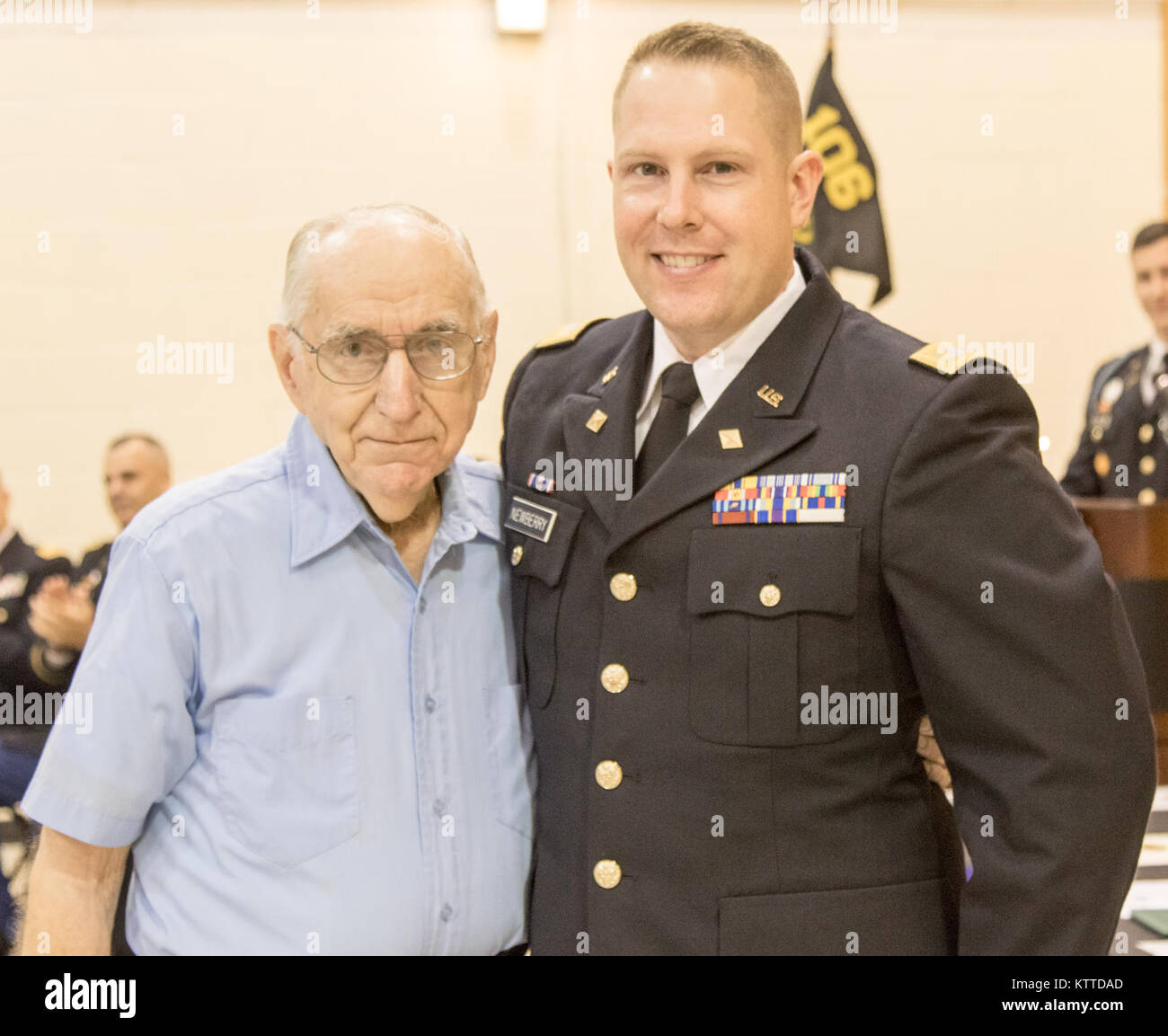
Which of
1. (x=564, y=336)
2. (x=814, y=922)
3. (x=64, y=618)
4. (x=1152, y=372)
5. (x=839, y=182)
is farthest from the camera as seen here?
(x=839, y=182)

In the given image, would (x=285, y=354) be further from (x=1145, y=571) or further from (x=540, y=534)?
(x=1145, y=571)

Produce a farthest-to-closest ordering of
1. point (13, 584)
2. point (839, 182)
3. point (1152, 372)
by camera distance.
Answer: point (839, 182), point (1152, 372), point (13, 584)

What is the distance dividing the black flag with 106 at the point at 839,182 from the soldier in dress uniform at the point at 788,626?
150 inches

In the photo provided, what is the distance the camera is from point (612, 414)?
189 cm

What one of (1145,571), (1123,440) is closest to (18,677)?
(1145,571)

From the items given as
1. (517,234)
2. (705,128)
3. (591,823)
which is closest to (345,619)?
(591,823)

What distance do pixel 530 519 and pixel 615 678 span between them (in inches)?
12.4

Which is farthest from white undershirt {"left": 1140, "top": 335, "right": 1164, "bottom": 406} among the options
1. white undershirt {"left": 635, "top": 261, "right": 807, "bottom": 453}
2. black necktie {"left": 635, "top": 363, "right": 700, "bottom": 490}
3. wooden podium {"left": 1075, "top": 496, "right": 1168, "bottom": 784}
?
black necktie {"left": 635, "top": 363, "right": 700, "bottom": 490}

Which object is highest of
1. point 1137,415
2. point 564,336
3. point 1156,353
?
point 1156,353

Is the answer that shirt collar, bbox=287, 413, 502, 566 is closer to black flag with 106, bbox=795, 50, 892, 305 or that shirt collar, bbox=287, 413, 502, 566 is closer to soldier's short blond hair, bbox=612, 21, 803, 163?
soldier's short blond hair, bbox=612, 21, 803, 163

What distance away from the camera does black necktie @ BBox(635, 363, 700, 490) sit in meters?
1.83

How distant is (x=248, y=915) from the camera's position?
1.66 meters

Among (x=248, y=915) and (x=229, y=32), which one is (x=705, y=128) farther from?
(x=229, y=32)

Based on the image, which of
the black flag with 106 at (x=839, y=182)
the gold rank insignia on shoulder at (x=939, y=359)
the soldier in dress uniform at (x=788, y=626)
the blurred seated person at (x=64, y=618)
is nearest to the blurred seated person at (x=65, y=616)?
the blurred seated person at (x=64, y=618)
